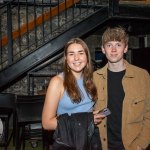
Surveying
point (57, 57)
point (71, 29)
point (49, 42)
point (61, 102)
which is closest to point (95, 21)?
point (71, 29)

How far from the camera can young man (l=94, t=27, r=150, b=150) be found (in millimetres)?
2289

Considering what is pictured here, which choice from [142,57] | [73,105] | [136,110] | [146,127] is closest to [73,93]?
[73,105]

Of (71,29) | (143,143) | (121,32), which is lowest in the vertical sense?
(143,143)

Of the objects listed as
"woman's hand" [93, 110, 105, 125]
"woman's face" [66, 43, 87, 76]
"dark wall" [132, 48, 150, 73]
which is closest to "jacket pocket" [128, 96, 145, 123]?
"woman's hand" [93, 110, 105, 125]

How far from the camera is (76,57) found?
7.23ft

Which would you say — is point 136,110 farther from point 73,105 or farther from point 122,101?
point 73,105

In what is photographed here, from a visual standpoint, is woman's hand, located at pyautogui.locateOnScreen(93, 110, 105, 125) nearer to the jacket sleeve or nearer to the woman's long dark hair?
the woman's long dark hair

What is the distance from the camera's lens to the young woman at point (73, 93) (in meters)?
2.06

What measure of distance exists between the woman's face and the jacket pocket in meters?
0.50

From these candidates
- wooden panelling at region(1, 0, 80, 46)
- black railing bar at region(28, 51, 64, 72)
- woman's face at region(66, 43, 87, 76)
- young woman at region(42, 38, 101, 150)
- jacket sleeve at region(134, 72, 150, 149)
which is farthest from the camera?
black railing bar at region(28, 51, 64, 72)

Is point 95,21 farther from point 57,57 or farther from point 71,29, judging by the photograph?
point 57,57

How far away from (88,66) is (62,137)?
0.63 m

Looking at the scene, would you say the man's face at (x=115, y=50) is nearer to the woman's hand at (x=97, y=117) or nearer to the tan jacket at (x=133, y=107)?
the tan jacket at (x=133, y=107)

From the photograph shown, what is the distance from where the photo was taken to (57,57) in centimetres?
727
